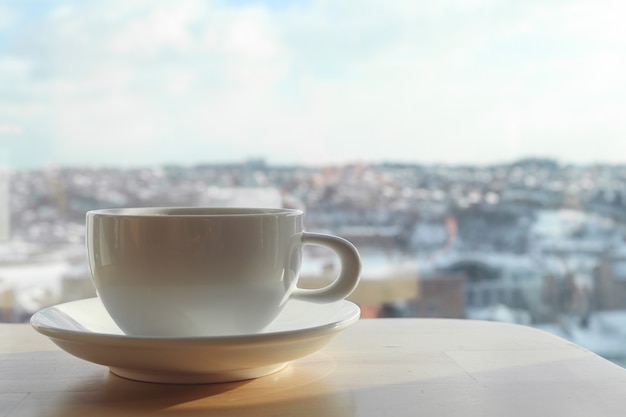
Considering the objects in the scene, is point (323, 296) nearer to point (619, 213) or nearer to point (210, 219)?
point (210, 219)

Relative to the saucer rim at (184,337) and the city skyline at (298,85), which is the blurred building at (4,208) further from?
the saucer rim at (184,337)

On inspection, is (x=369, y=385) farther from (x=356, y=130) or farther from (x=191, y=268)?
(x=356, y=130)

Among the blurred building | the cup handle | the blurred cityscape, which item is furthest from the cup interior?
the blurred building

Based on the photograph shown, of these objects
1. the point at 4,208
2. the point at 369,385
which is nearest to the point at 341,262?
the point at 369,385

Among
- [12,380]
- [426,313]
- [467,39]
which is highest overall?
[467,39]

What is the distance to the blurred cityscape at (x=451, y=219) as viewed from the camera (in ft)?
7.18

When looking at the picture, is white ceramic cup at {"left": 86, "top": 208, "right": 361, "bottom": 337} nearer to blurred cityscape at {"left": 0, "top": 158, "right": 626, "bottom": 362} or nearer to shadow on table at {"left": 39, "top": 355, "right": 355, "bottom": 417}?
shadow on table at {"left": 39, "top": 355, "right": 355, "bottom": 417}

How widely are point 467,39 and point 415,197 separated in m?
0.56

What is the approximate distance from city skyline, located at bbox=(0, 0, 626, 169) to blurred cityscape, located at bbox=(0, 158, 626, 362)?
6cm

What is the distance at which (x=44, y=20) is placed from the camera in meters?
2.23

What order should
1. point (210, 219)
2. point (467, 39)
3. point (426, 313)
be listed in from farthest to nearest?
point (467, 39) → point (426, 313) → point (210, 219)

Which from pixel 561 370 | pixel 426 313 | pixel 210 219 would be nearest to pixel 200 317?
pixel 210 219

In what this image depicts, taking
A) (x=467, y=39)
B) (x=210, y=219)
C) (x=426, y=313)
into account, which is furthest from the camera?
(x=467, y=39)

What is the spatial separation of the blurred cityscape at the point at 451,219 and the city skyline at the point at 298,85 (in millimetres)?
55
